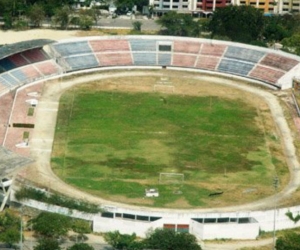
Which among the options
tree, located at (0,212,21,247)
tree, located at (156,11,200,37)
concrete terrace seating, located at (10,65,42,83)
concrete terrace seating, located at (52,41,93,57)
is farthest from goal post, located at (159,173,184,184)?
tree, located at (156,11,200,37)

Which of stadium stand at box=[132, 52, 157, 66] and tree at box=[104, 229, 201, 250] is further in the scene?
stadium stand at box=[132, 52, 157, 66]

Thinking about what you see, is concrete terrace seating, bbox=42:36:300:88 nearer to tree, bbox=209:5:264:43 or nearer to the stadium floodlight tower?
tree, bbox=209:5:264:43

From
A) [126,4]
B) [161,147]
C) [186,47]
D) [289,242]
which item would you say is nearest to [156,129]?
[161,147]

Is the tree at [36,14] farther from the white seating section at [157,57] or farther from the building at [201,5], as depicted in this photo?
the building at [201,5]

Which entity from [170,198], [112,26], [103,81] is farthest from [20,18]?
[170,198]

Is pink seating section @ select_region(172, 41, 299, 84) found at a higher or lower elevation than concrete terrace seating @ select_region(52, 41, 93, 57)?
lower

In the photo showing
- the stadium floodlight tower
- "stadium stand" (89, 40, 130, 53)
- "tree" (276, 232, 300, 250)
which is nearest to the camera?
"tree" (276, 232, 300, 250)

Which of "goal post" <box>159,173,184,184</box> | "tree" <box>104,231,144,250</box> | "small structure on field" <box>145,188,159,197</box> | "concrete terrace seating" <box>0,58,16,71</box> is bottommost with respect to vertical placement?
"goal post" <box>159,173,184,184</box>

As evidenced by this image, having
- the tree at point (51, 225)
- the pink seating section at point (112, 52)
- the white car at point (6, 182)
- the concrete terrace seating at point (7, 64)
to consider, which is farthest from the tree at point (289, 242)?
the pink seating section at point (112, 52)

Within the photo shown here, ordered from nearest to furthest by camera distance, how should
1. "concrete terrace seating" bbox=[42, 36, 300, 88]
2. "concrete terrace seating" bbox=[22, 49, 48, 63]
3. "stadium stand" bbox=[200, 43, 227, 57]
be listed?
1. "concrete terrace seating" bbox=[22, 49, 48, 63]
2. "concrete terrace seating" bbox=[42, 36, 300, 88]
3. "stadium stand" bbox=[200, 43, 227, 57]
